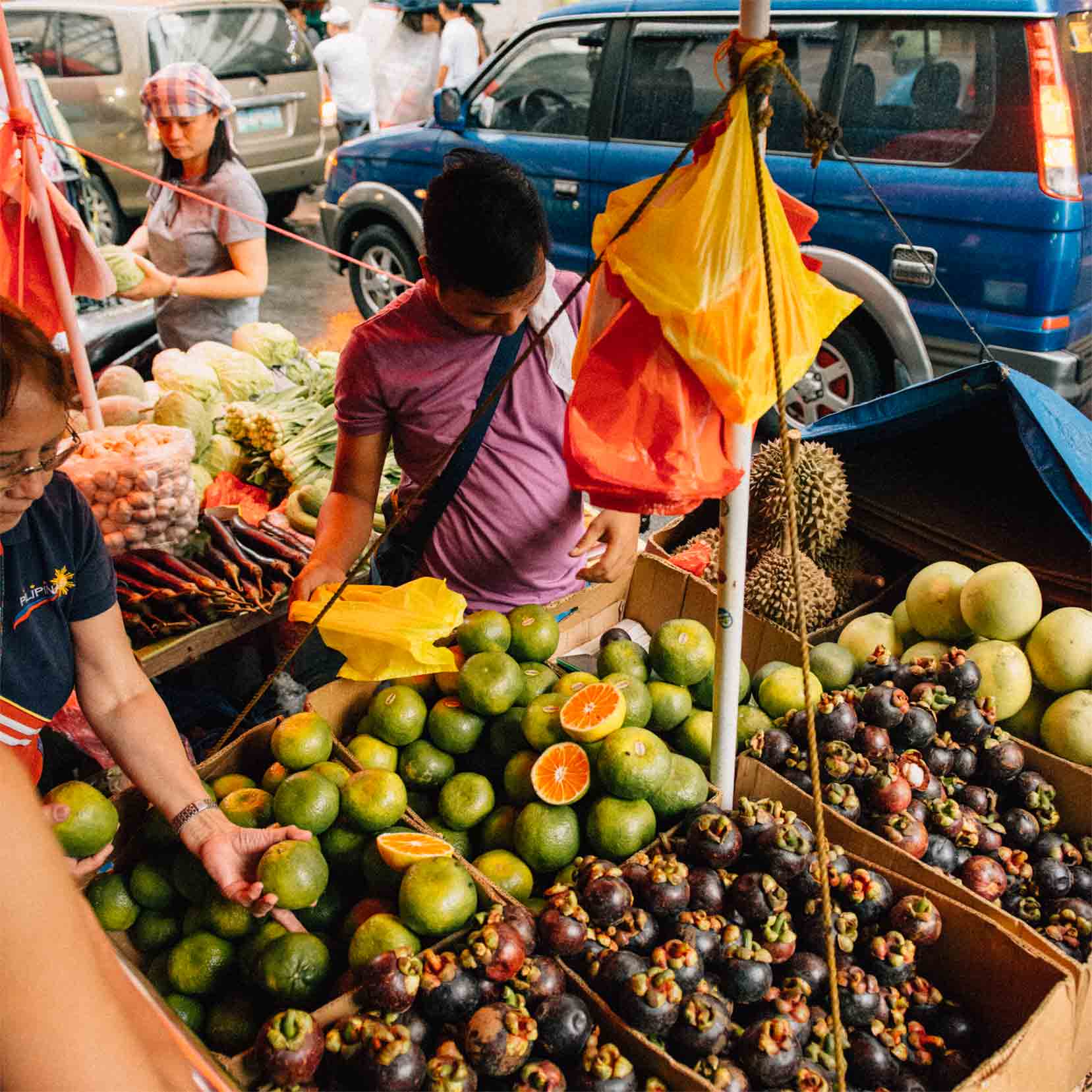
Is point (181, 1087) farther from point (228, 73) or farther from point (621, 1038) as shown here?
point (228, 73)

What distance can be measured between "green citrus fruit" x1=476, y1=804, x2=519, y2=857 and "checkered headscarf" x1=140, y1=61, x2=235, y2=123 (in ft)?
10.1

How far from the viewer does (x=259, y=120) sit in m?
9.37

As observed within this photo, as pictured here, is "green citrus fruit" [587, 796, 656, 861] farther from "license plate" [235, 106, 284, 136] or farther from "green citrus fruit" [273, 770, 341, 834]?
"license plate" [235, 106, 284, 136]

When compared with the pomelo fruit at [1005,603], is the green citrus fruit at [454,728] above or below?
below

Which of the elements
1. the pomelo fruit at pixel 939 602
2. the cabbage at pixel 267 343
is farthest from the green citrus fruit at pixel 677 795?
the cabbage at pixel 267 343

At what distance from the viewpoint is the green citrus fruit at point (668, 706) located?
195cm

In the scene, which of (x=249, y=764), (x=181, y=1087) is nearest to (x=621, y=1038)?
(x=181, y=1087)

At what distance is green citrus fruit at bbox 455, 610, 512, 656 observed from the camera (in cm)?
203

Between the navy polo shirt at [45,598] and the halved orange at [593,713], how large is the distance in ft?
2.95

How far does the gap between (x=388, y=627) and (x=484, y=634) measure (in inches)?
8.0

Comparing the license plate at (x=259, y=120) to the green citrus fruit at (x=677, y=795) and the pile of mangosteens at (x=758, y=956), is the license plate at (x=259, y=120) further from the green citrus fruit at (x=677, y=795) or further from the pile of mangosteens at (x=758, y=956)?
the pile of mangosteens at (x=758, y=956)

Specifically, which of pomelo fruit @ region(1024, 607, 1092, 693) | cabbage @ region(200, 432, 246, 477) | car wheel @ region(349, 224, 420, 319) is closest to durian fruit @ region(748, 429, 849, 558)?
pomelo fruit @ region(1024, 607, 1092, 693)

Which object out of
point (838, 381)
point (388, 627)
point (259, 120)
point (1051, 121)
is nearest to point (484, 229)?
point (388, 627)

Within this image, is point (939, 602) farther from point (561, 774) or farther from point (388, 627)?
point (388, 627)
